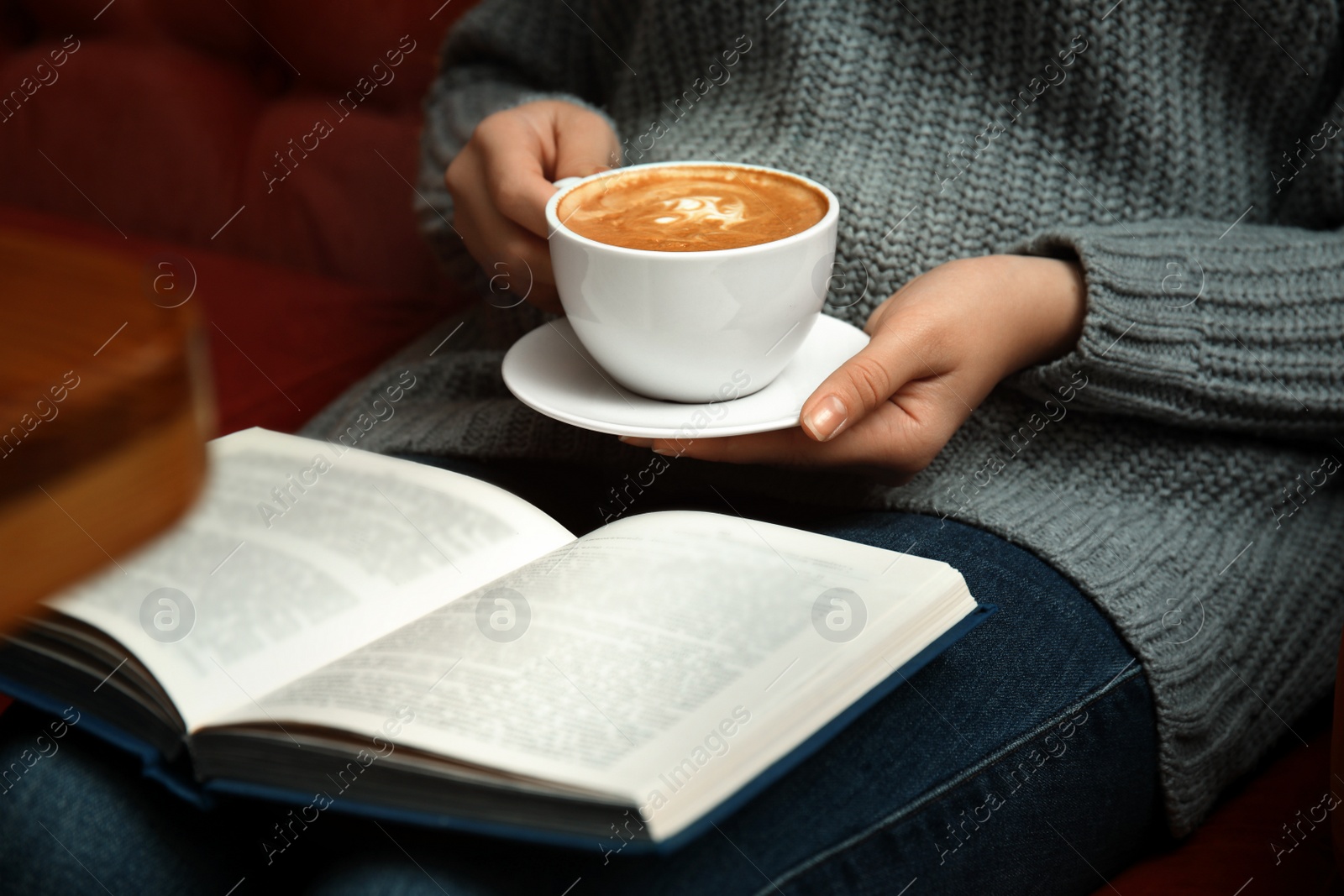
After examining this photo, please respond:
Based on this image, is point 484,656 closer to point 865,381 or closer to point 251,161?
point 865,381

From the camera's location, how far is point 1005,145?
592 millimetres

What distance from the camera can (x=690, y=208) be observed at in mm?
489

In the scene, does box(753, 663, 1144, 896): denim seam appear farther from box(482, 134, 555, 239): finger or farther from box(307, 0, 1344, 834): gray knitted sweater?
box(482, 134, 555, 239): finger

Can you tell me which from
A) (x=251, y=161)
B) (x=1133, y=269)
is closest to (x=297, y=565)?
(x=1133, y=269)

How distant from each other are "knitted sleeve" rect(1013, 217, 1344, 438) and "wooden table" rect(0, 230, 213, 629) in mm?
436

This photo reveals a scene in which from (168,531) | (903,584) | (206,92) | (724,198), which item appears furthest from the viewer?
(206,92)

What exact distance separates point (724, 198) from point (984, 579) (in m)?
0.23

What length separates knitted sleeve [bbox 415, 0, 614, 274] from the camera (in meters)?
0.71

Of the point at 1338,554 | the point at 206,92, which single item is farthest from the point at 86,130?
the point at 1338,554

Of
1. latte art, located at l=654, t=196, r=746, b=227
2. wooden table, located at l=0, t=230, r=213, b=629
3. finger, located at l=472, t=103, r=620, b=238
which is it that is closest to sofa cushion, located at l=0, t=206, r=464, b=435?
finger, located at l=472, t=103, r=620, b=238

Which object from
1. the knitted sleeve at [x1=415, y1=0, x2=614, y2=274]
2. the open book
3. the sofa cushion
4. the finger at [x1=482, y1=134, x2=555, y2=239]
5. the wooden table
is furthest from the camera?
the sofa cushion

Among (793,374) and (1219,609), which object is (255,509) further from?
(1219,609)

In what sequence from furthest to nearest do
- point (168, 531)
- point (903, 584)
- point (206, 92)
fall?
point (206, 92)
point (903, 584)
point (168, 531)

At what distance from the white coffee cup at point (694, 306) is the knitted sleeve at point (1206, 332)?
0.49 ft
